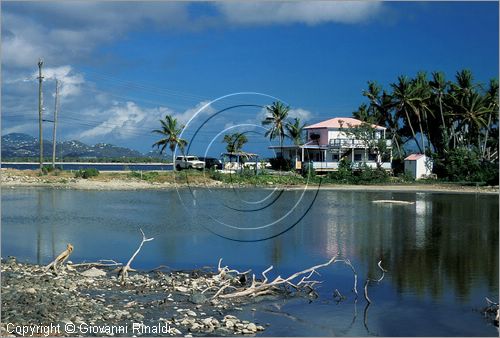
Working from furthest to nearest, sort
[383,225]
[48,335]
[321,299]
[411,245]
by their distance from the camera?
[383,225] → [411,245] → [321,299] → [48,335]

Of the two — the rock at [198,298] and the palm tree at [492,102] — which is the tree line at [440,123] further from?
the rock at [198,298]

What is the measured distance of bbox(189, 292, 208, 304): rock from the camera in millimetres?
13707

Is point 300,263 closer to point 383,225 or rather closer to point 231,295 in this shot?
point 231,295

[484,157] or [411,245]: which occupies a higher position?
[484,157]

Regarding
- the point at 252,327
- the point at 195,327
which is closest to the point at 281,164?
the point at 252,327

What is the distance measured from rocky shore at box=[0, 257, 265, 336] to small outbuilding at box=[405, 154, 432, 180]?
1914 inches

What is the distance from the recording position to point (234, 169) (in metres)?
63.6

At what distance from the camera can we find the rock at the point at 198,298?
13707 mm

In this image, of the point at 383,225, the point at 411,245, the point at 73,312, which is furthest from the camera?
the point at 383,225

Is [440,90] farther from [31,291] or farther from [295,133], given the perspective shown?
[31,291]

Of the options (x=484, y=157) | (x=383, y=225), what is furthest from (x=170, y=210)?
(x=484, y=157)

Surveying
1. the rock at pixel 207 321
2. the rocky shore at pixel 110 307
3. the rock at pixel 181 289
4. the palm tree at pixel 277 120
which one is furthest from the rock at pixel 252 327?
the palm tree at pixel 277 120

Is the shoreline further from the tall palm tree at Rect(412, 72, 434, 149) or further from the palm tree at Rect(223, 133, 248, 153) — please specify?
the tall palm tree at Rect(412, 72, 434, 149)

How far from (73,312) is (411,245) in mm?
15164
